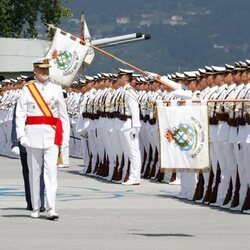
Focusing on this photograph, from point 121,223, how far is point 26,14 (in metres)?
66.9

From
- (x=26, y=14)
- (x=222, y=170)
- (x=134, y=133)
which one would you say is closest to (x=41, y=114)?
(x=222, y=170)

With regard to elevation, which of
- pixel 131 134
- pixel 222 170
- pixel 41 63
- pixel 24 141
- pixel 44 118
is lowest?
pixel 222 170

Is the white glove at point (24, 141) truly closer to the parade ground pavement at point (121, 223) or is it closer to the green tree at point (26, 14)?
the parade ground pavement at point (121, 223)

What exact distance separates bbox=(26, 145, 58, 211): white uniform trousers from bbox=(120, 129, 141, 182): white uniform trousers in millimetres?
7073

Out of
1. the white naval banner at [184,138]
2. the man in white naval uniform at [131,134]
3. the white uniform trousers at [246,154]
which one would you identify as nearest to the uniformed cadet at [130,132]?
the man in white naval uniform at [131,134]

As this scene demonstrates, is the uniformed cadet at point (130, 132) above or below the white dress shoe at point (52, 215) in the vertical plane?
above

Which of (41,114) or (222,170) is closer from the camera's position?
(41,114)

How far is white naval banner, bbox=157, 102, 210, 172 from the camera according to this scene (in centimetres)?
1958

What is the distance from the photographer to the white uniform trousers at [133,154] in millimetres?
25781

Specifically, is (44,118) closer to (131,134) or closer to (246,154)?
(246,154)

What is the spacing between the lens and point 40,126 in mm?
18547

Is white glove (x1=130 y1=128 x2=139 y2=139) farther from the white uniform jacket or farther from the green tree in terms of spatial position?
A: the green tree

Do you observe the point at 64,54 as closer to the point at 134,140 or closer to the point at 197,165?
the point at 134,140

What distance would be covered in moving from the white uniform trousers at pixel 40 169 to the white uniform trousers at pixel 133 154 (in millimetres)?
7073
